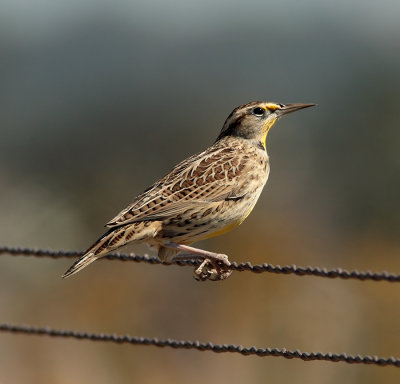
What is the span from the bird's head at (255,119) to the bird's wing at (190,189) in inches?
19.0

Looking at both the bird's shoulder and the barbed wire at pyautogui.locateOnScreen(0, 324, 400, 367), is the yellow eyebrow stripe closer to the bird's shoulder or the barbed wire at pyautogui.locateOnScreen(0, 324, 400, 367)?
the bird's shoulder

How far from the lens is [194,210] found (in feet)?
22.2

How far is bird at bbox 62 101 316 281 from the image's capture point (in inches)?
254

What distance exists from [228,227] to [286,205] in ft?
43.3

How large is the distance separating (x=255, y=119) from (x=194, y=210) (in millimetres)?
1372

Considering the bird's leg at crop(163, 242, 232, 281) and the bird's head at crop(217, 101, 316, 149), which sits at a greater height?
the bird's head at crop(217, 101, 316, 149)

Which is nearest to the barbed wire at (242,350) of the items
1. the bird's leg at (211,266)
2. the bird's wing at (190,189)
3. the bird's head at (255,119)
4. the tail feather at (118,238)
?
the tail feather at (118,238)

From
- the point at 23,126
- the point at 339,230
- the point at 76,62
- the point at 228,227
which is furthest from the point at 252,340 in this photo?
the point at 76,62

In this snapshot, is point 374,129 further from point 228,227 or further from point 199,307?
point 228,227

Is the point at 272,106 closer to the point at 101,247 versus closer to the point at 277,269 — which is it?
the point at 101,247

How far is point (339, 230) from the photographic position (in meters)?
19.0

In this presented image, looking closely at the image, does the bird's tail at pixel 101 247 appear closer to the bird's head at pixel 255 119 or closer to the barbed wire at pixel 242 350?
the barbed wire at pixel 242 350

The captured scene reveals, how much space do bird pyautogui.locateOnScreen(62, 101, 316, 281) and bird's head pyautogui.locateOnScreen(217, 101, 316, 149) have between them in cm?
40

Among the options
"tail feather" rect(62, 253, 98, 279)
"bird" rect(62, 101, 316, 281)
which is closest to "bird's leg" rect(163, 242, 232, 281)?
"bird" rect(62, 101, 316, 281)
